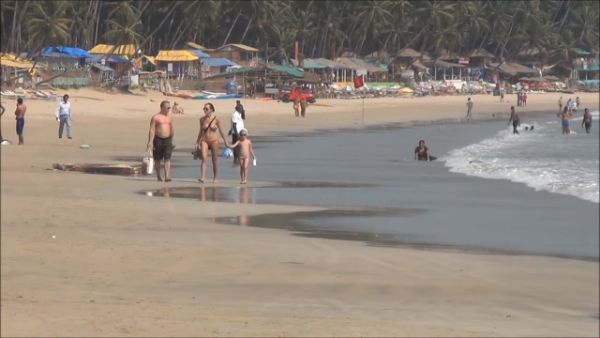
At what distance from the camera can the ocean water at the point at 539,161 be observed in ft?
73.5

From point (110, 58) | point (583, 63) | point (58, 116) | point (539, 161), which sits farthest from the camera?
point (583, 63)

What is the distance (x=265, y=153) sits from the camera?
31.1 m

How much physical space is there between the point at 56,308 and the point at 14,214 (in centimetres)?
443

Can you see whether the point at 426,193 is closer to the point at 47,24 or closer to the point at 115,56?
the point at 47,24

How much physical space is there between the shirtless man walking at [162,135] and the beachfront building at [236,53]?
65961mm

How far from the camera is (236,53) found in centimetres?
8681

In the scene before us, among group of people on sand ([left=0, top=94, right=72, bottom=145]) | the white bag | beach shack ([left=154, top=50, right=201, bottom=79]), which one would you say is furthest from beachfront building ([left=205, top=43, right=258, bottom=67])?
Result: the white bag

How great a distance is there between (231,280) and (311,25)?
90.0 meters

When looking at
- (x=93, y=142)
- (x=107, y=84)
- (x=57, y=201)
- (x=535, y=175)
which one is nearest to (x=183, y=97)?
(x=107, y=84)

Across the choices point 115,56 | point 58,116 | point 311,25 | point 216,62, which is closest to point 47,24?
point 115,56

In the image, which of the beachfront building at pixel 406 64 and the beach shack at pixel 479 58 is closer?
the beachfront building at pixel 406 64

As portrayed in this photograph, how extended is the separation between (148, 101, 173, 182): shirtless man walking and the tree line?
5501 centimetres

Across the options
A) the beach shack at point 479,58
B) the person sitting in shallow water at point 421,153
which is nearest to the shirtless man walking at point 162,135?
the person sitting in shallow water at point 421,153

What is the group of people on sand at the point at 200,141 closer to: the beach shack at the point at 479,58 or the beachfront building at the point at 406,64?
the beachfront building at the point at 406,64
